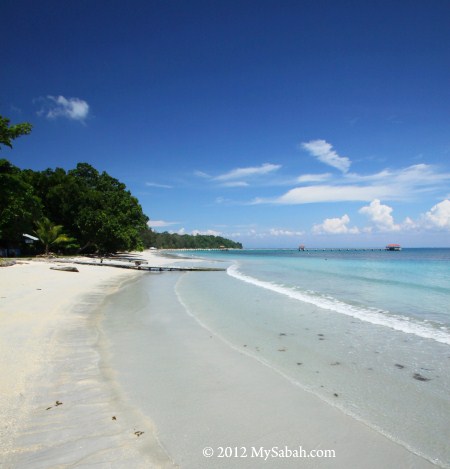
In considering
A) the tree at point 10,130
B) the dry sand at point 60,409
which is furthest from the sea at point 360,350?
the tree at point 10,130

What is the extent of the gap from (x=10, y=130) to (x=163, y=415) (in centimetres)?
2586

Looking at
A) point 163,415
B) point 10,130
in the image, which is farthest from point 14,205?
point 163,415

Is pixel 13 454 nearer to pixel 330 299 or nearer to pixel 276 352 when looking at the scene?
pixel 276 352

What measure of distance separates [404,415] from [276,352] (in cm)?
286

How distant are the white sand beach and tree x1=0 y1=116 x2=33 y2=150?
21.7m

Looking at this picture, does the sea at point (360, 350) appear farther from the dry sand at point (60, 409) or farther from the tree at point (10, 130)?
the tree at point (10, 130)

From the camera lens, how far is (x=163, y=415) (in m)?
3.71

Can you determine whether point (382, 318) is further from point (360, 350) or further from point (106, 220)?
point (106, 220)

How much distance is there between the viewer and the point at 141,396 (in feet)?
13.8

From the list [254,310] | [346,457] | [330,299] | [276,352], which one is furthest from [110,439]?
[330,299]

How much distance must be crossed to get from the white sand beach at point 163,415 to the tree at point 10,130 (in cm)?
2172

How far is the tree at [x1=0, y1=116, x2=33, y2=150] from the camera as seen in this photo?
21625 mm

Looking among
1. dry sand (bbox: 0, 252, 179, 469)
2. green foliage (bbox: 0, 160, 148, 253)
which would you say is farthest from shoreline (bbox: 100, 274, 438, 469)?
green foliage (bbox: 0, 160, 148, 253)

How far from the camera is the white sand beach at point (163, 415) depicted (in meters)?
2.97
